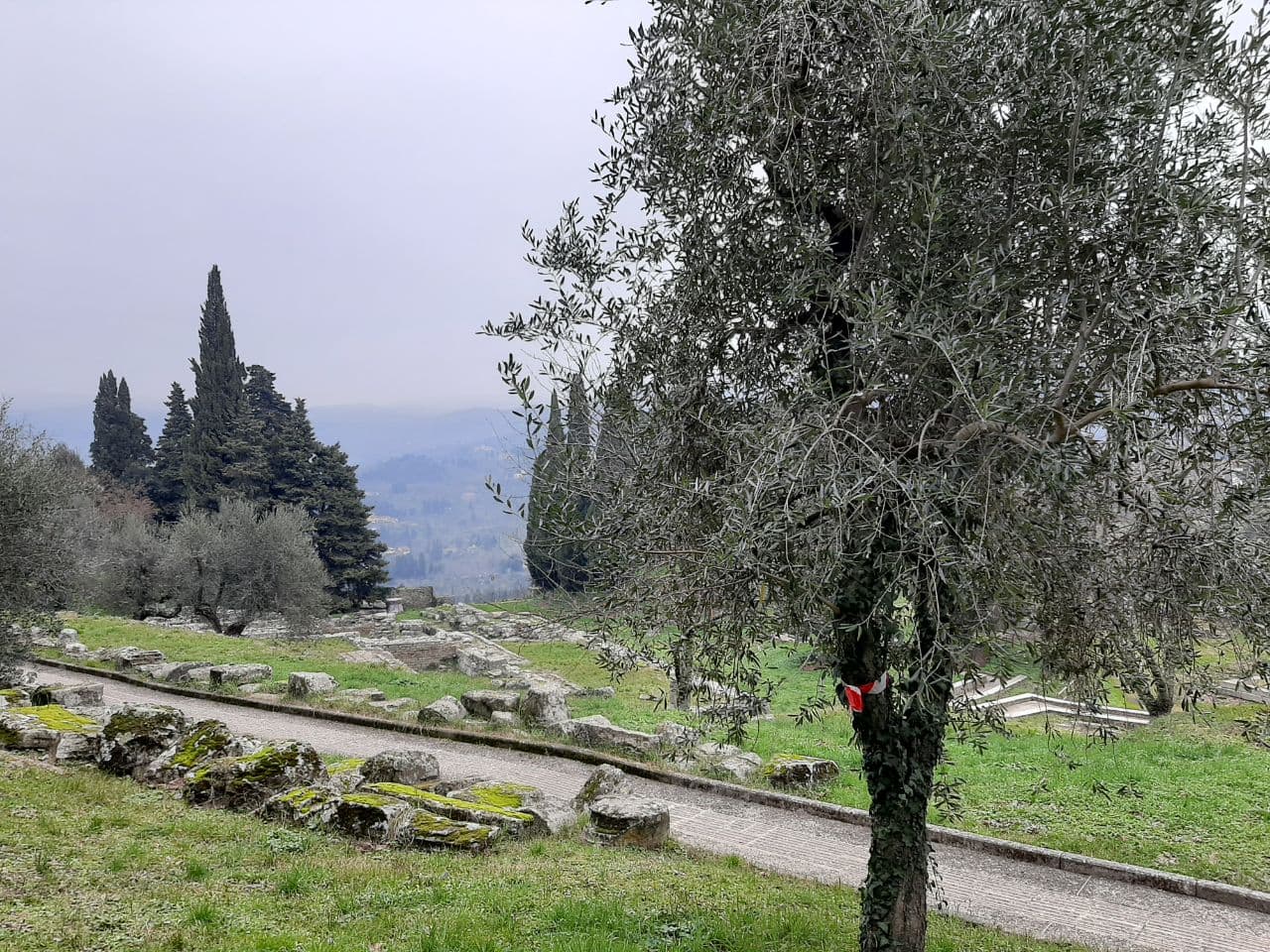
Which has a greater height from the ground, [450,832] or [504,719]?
[450,832]

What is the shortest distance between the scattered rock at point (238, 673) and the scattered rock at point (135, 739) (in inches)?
346

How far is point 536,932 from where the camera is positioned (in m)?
6.65

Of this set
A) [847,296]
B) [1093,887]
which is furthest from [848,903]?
[847,296]

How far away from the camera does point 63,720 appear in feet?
43.0

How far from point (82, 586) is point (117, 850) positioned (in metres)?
31.2

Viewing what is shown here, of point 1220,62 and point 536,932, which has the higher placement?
point 1220,62

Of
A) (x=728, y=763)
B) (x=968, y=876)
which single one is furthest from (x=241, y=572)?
(x=968, y=876)

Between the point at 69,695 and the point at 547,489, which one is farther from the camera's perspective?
the point at 69,695

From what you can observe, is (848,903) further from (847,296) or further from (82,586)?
(82,586)

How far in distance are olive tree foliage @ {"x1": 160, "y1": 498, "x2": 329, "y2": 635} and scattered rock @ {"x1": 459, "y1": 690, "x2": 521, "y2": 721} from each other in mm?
19877

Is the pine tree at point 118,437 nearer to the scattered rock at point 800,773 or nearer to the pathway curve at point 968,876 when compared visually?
the pathway curve at point 968,876

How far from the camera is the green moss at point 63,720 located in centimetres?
1239

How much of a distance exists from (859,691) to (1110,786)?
31.2 feet

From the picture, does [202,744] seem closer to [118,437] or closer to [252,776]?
[252,776]
